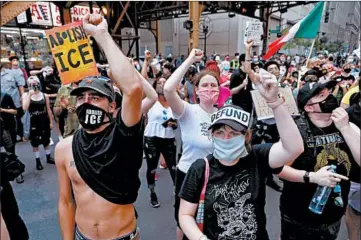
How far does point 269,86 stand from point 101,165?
1053mm

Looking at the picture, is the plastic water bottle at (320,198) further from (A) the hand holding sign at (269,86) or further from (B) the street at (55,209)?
Result: (B) the street at (55,209)

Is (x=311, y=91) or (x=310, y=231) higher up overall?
(x=311, y=91)

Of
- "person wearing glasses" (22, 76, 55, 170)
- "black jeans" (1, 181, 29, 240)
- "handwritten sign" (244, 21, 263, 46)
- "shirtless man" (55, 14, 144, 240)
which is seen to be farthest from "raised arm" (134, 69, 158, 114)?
"person wearing glasses" (22, 76, 55, 170)

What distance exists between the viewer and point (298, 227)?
210 centimetres

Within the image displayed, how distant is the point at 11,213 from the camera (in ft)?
6.08

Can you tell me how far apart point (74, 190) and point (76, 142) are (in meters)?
0.31

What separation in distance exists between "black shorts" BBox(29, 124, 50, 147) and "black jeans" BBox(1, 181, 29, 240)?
3.66m

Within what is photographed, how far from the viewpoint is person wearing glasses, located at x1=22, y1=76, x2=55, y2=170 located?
5.23 m

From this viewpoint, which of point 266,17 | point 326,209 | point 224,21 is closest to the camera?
point 326,209

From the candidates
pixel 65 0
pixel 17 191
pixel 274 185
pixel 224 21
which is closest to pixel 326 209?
pixel 274 185

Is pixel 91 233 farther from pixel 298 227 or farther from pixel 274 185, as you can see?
pixel 274 185

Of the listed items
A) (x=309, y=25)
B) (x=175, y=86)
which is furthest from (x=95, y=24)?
(x=309, y=25)

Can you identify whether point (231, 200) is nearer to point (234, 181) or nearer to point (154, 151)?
point (234, 181)

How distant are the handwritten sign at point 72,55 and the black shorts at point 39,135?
3580 mm
